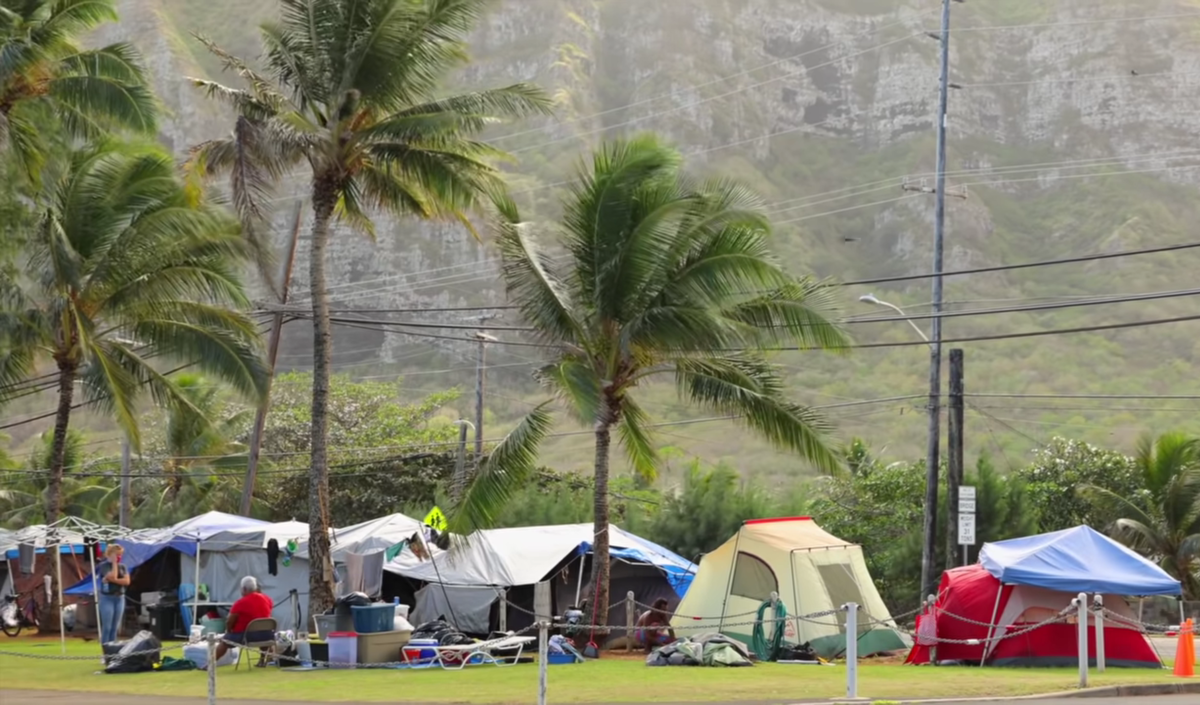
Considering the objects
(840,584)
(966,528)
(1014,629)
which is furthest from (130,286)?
(1014,629)

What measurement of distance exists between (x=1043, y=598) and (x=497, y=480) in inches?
337

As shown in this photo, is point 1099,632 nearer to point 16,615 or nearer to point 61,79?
point 61,79

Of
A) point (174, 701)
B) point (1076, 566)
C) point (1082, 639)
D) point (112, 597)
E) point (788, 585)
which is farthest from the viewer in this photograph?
point (788, 585)

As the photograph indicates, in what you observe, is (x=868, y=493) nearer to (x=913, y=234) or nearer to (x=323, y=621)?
(x=323, y=621)

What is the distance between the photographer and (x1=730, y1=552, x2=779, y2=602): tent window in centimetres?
2453

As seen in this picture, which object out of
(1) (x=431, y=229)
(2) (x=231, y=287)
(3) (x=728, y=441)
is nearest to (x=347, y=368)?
(1) (x=431, y=229)

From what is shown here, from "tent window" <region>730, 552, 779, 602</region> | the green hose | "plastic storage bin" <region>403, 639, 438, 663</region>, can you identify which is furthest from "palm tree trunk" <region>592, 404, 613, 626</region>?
"plastic storage bin" <region>403, 639, 438, 663</region>

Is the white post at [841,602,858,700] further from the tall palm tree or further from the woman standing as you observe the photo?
the tall palm tree

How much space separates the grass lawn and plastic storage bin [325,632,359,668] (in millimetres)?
341

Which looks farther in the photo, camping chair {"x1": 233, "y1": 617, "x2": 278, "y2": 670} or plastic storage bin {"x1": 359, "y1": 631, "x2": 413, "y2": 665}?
plastic storage bin {"x1": 359, "y1": 631, "x2": 413, "y2": 665}

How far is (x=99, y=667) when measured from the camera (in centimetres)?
2080

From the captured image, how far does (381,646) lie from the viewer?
2059 cm

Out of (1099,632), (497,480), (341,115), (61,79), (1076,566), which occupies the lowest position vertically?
(1099,632)

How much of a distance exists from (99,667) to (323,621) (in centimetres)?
329
